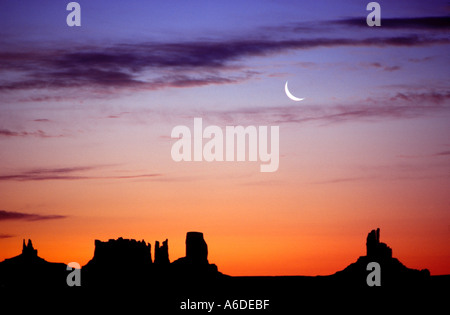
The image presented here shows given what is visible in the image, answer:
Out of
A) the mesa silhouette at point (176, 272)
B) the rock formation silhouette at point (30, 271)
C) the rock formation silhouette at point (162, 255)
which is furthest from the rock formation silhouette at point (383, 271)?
the rock formation silhouette at point (30, 271)

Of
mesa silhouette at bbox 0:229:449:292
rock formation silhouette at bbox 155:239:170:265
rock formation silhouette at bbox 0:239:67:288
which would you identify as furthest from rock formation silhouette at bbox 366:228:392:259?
rock formation silhouette at bbox 0:239:67:288

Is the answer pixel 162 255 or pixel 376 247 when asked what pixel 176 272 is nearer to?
pixel 162 255

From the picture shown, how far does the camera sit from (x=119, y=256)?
620 ft

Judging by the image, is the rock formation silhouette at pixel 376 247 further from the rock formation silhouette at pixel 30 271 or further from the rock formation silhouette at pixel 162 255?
the rock formation silhouette at pixel 30 271

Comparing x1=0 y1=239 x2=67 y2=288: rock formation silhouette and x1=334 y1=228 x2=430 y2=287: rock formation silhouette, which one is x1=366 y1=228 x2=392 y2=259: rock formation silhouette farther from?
x1=0 y1=239 x2=67 y2=288: rock formation silhouette

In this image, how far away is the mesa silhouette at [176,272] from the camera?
17612cm

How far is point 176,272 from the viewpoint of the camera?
7441 inches

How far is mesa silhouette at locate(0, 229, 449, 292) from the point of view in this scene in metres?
176

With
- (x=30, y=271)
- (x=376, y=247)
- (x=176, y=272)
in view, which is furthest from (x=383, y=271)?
(x=30, y=271)

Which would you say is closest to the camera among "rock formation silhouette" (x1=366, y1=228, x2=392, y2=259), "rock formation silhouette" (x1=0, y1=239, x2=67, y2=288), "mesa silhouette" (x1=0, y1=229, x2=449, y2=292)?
"rock formation silhouette" (x1=0, y1=239, x2=67, y2=288)
